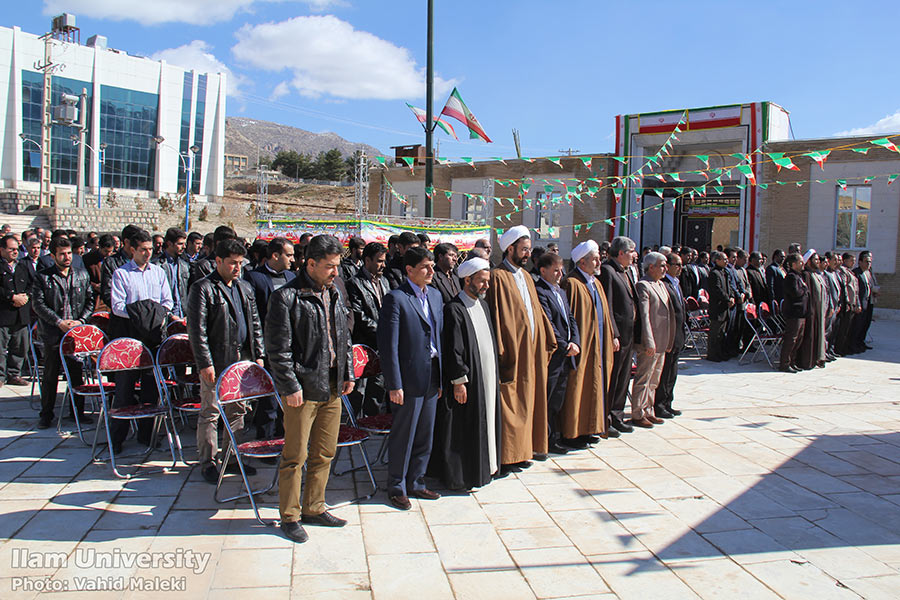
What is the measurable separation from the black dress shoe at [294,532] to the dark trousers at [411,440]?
2.51 feet

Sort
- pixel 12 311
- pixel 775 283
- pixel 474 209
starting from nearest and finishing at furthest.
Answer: pixel 12 311
pixel 775 283
pixel 474 209

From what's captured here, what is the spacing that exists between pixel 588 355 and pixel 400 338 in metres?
2.15

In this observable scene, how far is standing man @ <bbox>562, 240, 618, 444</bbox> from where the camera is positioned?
5.86 metres

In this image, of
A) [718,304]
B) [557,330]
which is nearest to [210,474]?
[557,330]

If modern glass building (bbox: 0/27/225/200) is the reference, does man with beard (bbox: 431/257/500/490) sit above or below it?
below

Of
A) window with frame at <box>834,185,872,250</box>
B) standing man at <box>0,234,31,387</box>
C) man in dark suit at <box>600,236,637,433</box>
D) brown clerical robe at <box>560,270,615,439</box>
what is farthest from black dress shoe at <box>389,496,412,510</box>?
window with frame at <box>834,185,872,250</box>

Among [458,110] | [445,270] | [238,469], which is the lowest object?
[238,469]

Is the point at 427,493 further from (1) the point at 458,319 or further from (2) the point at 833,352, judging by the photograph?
(2) the point at 833,352

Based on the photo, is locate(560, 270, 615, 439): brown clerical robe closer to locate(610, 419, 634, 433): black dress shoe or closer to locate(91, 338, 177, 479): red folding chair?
locate(610, 419, 634, 433): black dress shoe

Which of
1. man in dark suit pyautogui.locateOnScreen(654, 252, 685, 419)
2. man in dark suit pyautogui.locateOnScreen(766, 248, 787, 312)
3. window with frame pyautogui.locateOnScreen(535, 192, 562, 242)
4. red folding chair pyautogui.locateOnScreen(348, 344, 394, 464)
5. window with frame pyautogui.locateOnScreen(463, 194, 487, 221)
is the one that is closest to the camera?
red folding chair pyautogui.locateOnScreen(348, 344, 394, 464)

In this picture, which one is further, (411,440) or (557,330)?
(557,330)

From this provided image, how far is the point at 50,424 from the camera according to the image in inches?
242

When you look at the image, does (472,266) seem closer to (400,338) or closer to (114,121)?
(400,338)

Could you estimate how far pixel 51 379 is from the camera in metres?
6.12
